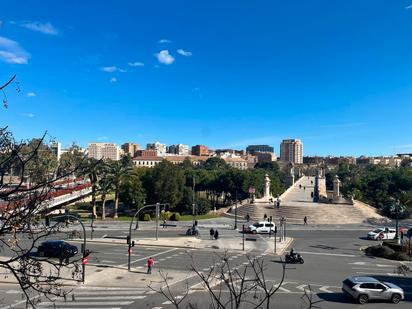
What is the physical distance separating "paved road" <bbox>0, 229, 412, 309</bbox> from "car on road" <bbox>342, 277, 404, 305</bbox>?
476mm

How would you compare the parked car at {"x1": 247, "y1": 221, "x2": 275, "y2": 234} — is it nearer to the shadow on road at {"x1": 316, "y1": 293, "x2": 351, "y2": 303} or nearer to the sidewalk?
the sidewalk

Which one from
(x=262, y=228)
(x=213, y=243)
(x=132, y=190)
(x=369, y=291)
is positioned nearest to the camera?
(x=369, y=291)

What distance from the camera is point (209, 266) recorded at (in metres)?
29.1

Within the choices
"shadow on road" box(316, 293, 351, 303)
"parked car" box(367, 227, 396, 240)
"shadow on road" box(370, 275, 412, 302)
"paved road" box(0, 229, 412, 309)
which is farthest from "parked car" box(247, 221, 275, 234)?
"shadow on road" box(316, 293, 351, 303)

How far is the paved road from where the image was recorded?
→ 839 inches

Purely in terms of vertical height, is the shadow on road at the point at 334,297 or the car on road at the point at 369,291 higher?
the car on road at the point at 369,291

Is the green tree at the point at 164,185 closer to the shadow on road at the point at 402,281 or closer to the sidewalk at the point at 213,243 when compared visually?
the sidewalk at the point at 213,243

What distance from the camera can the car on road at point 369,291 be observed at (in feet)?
70.6

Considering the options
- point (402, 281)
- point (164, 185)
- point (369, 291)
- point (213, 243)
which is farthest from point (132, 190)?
point (369, 291)

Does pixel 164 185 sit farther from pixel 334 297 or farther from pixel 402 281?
pixel 334 297

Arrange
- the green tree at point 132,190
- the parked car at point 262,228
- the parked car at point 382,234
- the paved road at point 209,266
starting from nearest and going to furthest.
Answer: the paved road at point 209,266, the parked car at point 382,234, the parked car at point 262,228, the green tree at point 132,190

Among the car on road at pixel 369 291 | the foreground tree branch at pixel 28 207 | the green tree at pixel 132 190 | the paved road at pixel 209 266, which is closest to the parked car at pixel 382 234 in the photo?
the paved road at pixel 209 266

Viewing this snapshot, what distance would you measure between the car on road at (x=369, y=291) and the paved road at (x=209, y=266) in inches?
18.7

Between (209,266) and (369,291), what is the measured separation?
11.3 metres
